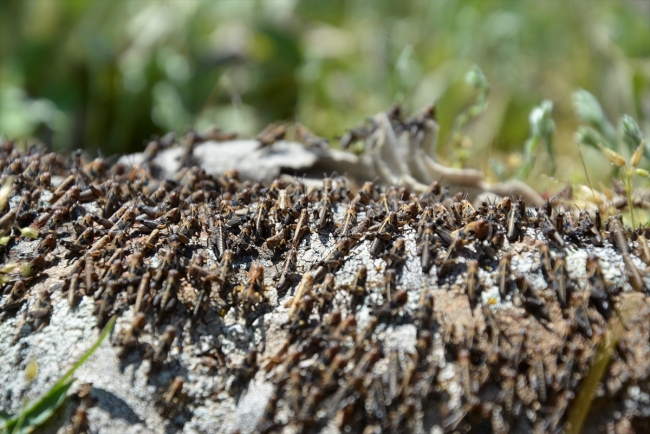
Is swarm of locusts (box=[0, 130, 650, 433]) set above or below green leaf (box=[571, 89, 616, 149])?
above

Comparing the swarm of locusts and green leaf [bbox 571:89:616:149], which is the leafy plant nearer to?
the swarm of locusts

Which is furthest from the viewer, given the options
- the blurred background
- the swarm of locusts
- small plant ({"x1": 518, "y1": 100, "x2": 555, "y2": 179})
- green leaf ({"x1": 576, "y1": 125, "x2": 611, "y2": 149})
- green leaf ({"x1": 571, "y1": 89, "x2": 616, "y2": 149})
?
the blurred background

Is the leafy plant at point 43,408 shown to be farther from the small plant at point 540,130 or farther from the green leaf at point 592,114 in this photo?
the green leaf at point 592,114

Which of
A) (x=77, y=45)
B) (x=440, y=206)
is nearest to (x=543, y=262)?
(x=440, y=206)

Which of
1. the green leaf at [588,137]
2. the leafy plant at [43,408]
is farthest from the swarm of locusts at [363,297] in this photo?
the green leaf at [588,137]

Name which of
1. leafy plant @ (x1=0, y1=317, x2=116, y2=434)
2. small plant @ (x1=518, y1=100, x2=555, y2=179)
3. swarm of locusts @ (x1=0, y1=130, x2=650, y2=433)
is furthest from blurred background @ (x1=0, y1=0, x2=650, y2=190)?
leafy plant @ (x1=0, y1=317, x2=116, y2=434)

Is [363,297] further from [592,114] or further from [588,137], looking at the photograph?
[592,114]

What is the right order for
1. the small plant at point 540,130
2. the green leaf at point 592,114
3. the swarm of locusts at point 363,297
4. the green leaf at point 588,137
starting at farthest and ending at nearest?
the green leaf at point 592,114 < the small plant at point 540,130 < the green leaf at point 588,137 < the swarm of locusts at point 363,297
